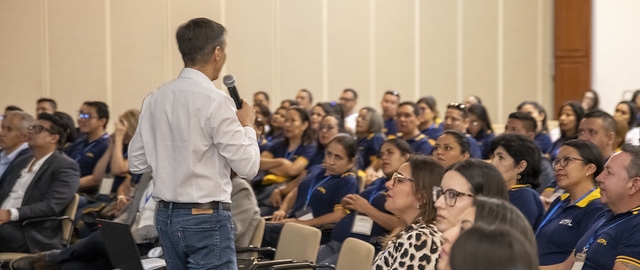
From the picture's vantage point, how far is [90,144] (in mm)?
7605

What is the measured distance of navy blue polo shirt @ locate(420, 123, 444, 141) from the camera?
812 cm

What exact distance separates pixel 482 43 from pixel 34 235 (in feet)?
26.0

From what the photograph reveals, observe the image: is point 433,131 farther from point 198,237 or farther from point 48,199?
point 198,237

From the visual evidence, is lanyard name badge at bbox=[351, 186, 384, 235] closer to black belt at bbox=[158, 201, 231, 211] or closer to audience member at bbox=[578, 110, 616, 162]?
audience member at bbox=[578, 110, 616, 162]

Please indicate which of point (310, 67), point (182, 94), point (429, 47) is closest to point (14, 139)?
point (182, 94)

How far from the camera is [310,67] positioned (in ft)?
38.1

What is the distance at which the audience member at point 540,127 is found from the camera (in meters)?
7.15

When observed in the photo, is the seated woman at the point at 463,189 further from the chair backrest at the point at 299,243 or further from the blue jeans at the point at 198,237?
the chair backrest at the point at 299,243

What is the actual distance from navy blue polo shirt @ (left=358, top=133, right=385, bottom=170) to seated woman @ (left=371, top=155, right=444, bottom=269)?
408 centimetres

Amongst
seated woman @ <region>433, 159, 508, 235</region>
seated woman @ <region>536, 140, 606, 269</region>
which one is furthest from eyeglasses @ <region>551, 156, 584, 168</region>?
seated woman @ <region>433, 159, 508, 235</region>

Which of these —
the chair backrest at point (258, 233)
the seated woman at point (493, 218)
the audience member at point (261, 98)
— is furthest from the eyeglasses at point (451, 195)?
the audience member at point (261, 98)

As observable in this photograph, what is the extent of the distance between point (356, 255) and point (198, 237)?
0.81m

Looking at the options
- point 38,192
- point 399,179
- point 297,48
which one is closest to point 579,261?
point 399,179

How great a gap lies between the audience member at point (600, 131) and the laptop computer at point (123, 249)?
2471mm
